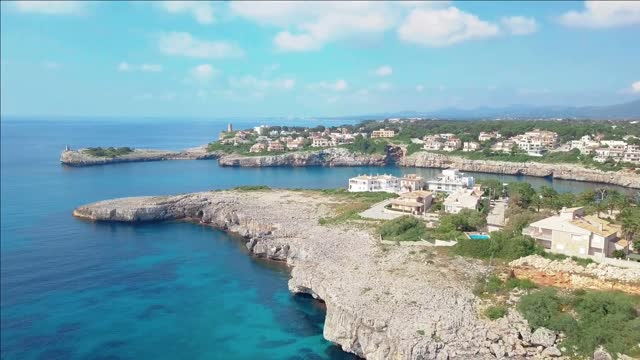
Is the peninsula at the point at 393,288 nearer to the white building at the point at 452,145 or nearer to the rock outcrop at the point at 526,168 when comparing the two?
the rock outcrop at the point at 526,168

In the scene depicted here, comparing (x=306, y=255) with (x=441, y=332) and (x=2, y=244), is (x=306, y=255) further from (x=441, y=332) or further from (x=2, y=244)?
(x=2, y=244)

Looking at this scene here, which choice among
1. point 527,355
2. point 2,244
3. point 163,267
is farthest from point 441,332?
point 2,244

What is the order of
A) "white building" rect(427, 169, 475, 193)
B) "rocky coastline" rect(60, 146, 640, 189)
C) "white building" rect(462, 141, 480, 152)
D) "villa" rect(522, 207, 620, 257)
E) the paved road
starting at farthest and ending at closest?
"white building" rect(462, 141, 480, 152) → "rocky coastline" rect(60, 146, 640, 189) → "white building" rect(427, 169, 475, 193) → the paved road → "villa" rect(522, 207, 620, 257)

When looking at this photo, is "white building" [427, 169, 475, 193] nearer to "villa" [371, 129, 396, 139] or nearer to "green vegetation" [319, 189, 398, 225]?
A: "green vegetation" [319, 189, 398, 225]

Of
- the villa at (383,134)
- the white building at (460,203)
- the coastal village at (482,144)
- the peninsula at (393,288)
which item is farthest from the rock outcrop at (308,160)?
the white building at (460,203)

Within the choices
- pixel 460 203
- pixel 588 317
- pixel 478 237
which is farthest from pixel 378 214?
pixel 588 317

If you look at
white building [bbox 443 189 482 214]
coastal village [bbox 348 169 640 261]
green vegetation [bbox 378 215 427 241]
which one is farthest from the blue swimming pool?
white building [bbox 443 189 482 214]
